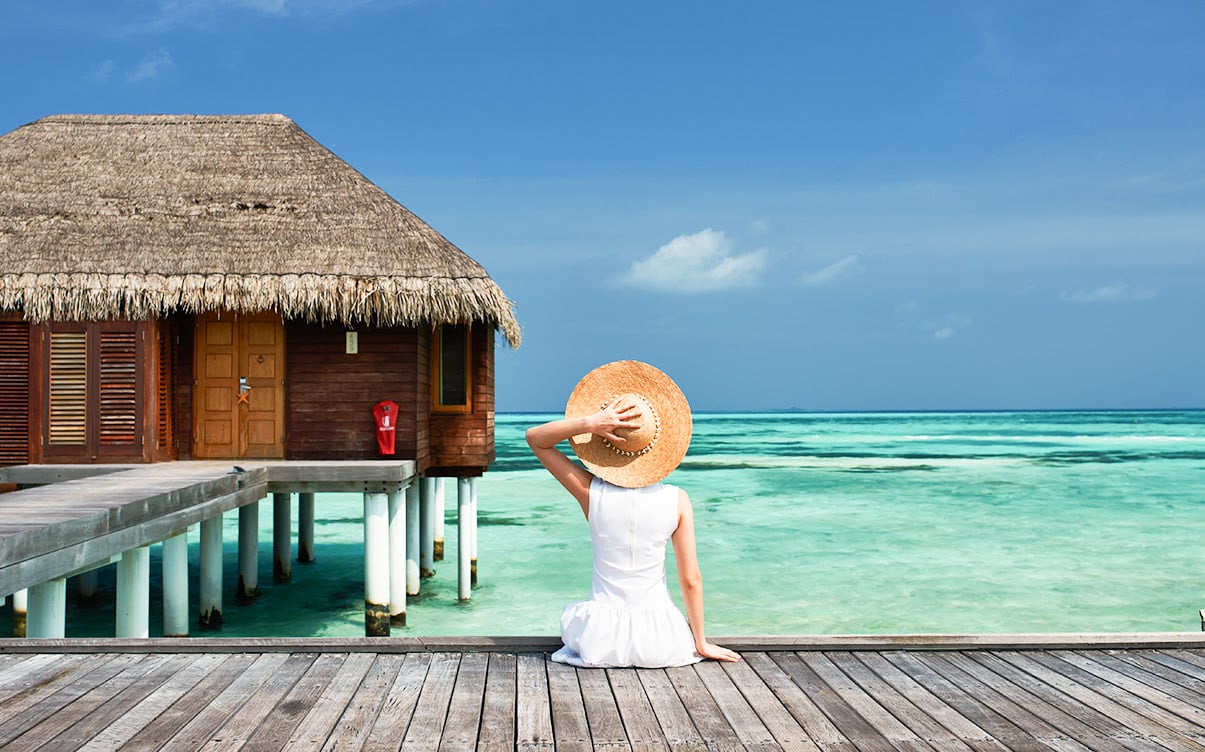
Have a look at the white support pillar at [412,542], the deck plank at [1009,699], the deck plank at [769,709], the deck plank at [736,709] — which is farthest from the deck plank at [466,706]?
the white support pillar at [412,542]

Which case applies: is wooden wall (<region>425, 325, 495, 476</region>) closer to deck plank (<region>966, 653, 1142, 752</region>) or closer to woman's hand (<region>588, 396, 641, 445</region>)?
woman's hand (<region>588, 396, 641, 445</region>)

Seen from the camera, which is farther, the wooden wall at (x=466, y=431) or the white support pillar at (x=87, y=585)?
the white support pillar at (x=87, y=585)

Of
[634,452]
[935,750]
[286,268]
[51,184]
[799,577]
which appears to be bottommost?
[799,577]

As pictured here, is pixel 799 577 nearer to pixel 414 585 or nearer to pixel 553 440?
pixel 414 585

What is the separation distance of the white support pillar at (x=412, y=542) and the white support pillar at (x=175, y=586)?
4.10 m

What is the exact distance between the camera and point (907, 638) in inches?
186

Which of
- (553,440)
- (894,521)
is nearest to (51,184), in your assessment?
(553,440)

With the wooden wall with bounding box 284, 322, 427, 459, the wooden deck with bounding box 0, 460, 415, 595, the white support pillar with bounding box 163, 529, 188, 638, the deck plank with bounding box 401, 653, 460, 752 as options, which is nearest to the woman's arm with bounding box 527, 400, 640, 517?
the deck plank with bounding box 401, 653, 460, 752

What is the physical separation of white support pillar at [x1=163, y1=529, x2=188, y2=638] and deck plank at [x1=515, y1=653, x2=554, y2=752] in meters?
6.18

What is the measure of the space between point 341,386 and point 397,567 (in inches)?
85.5

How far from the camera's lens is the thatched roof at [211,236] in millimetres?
11078

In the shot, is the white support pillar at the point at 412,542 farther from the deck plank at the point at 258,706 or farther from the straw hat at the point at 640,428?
the straw hat at the point at 640,428

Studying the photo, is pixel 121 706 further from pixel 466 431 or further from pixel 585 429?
pixel 466 431

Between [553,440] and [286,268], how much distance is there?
788 centimetres
